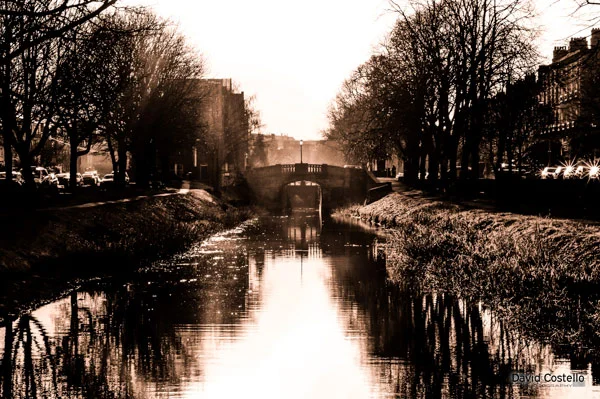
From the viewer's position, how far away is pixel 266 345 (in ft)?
62.0

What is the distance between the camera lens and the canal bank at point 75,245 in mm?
26734

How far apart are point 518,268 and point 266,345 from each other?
7494 millimetres

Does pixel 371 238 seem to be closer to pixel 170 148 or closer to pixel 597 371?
pixel 170 148

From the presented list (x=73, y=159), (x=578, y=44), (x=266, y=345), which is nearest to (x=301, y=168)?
(x=73, y=159)

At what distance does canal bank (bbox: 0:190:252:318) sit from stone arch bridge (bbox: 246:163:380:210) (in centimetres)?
4781

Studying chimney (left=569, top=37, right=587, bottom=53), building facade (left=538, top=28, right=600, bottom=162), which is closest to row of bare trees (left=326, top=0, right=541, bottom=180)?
building facade (left=538, top=28, right=600, bottom=162)

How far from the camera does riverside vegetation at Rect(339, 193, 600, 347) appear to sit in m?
19.3

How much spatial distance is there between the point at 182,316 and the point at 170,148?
171 feet

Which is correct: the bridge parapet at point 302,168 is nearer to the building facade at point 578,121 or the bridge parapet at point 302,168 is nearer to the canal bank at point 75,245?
the building facade at point 578,121

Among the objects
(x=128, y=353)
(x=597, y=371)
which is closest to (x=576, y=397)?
(x=597, y=371)

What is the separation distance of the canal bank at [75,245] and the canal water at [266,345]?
3.98 ft

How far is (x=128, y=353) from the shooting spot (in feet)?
58.2

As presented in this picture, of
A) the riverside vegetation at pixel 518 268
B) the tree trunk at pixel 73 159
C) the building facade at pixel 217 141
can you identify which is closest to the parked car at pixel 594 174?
the riverside vegetation at pixel 518 268

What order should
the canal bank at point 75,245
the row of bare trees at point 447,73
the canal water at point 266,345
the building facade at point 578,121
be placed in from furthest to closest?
the building facade at point 578,121 < the row of bare trees at point 447,73 < the canal bank at point 75,245 < the canal water at point 266,345
